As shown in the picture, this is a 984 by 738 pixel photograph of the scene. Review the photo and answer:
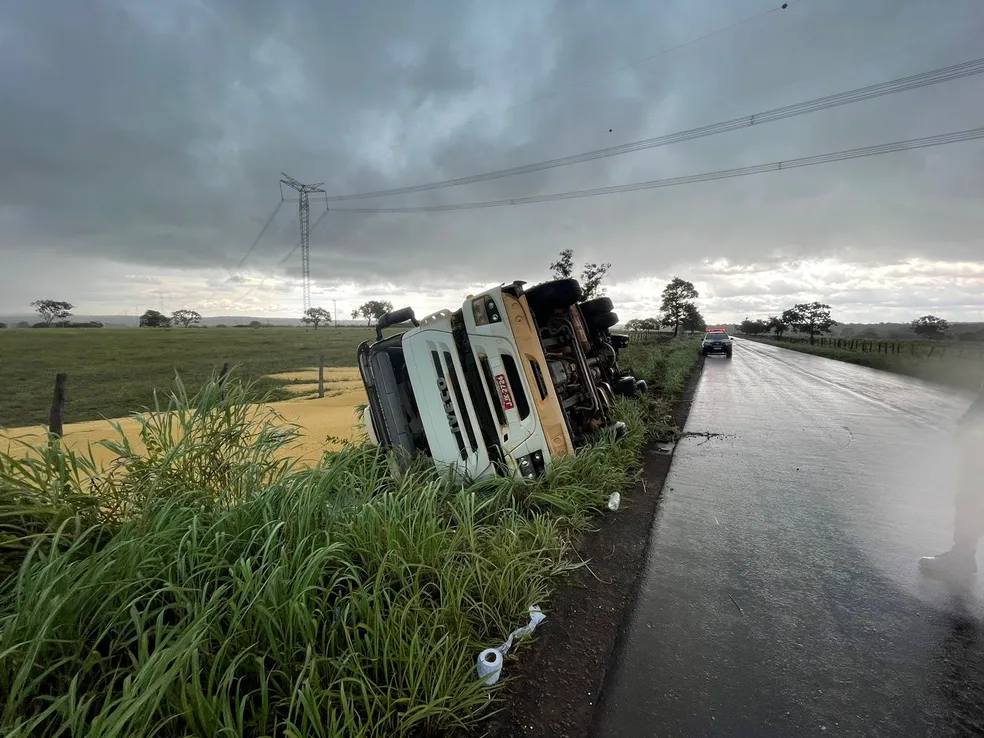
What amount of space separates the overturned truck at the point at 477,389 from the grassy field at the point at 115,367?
151cm

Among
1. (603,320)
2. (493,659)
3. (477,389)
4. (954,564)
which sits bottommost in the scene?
(954,564)

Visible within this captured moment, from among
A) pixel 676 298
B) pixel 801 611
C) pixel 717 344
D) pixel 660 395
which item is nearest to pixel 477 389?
pixel 801 611

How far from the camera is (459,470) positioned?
13.4 feet

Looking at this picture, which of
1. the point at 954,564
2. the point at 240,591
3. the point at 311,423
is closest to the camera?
the point at 240,591

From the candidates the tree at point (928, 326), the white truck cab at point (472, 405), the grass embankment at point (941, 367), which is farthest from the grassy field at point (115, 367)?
the tree at point (928, 326)

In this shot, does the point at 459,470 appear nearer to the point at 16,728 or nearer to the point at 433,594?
the point at 433,594

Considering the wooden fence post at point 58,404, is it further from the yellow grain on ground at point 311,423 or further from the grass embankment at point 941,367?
the grass embankment at point 941,367

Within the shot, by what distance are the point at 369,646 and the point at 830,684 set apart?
2.25 m

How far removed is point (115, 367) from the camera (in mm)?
25719

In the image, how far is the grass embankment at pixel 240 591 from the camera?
1.52 m

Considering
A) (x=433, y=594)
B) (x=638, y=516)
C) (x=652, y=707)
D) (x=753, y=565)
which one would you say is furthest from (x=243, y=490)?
(x=753, y=565)

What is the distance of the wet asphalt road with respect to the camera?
187 centimetres

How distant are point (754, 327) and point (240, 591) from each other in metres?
113

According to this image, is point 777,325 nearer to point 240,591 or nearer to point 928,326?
point 928,326
